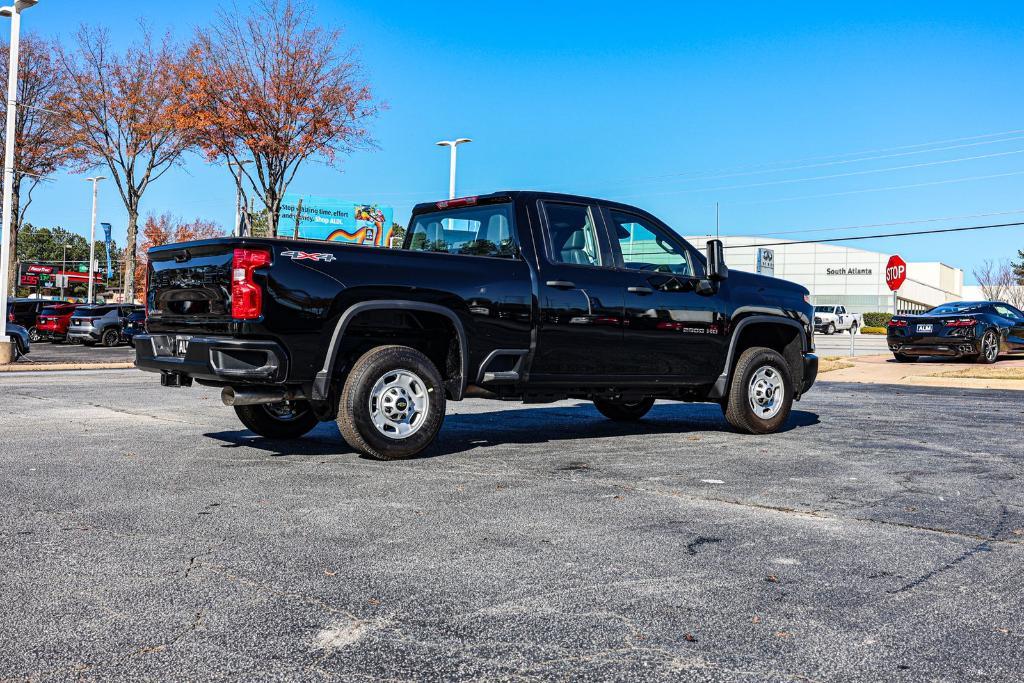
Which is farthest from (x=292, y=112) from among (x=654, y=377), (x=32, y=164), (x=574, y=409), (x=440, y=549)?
Result: (x=440, y=549)

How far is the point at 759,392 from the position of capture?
916 centimetres

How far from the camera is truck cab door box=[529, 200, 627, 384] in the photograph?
7.77 metres

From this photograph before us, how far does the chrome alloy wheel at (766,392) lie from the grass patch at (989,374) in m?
9.42

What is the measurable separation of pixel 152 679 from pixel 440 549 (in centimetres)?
175

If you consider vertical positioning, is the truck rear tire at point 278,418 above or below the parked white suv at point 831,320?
below

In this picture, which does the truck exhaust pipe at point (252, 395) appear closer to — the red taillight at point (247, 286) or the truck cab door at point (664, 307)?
the red taillight at point (247, 286)

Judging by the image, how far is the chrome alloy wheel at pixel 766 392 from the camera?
29.9 feet

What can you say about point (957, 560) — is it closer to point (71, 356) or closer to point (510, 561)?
point (510, 561)

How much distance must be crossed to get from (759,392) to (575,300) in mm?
2388

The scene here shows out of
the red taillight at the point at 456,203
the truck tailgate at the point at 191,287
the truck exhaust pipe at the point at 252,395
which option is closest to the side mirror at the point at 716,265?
the red taillight at the point at 456,203

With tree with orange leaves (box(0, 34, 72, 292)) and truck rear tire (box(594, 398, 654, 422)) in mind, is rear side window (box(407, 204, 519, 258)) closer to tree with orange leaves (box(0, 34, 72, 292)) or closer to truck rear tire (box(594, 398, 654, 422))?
truck rear tire (box(594, 398, 654, 422))

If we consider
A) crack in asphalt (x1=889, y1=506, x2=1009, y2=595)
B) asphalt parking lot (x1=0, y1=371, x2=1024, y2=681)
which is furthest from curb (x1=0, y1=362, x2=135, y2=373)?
crack in asphalt (x1=889, y1=506, x2=1009, y2=595)

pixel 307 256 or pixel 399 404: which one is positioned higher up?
pixel 307 256

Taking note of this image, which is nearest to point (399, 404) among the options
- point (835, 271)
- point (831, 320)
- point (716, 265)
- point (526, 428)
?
point (526, 428)
